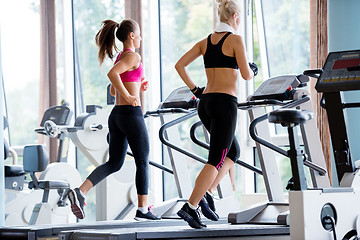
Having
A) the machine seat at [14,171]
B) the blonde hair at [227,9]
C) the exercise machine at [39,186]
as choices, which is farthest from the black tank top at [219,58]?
the machine seat at [14,171]

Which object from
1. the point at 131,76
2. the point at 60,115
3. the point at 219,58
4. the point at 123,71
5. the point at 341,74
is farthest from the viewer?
the point at 60,115

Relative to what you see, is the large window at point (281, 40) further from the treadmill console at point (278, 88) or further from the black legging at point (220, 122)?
the black legging at point (220, 122)

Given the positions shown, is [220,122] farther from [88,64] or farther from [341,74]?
[88,64]

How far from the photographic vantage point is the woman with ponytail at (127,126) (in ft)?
14.3

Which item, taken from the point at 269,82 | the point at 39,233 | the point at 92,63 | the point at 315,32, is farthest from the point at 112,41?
the point at 92,63

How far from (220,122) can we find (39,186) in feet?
8.21

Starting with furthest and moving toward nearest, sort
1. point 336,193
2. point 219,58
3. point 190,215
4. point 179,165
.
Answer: point 179,165 < point 219,58 < point 190,215 < point 336,193

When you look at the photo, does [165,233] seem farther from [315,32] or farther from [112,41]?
[315,32]

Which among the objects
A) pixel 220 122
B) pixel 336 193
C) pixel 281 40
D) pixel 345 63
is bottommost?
pixel 336 193

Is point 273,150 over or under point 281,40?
under

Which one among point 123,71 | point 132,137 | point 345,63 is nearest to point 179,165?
point 132,137

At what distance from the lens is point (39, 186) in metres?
5.59

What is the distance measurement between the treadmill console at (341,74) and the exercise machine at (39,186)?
301cm

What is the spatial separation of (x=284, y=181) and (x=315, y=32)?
6.50 ft
